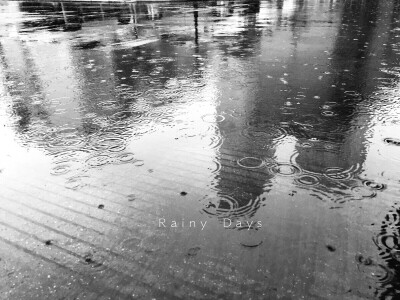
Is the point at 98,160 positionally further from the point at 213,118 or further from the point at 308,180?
the point at 308,180

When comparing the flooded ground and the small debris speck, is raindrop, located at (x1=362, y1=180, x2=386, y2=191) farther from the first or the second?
the small debris speck

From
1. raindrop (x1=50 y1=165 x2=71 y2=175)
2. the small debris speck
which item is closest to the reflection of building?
the small debris speck

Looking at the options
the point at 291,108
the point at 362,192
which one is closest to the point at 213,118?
the point at 291,108

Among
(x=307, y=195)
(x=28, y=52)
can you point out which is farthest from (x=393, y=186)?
(x=28, y=52)

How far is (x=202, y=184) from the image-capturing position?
118 inches

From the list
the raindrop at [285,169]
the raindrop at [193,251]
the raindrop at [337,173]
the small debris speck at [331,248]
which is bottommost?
the small debris speck at [331,248]

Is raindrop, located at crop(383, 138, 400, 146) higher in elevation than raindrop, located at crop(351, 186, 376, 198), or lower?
higher

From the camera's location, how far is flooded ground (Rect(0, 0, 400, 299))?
6.73 feet

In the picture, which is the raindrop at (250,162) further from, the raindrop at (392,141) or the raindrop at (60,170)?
the raindrop at (60,170)

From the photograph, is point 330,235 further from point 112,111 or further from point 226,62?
point 226,62

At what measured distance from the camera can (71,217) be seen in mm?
2596

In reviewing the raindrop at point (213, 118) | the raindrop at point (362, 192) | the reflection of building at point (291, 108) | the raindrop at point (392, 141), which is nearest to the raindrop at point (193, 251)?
the reflection of building at point (291, 108)

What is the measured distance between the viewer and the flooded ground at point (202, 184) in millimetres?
2053

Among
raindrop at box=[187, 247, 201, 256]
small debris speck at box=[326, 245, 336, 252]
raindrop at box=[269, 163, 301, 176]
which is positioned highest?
raindrop at box=[269, 163, 301, 176]
